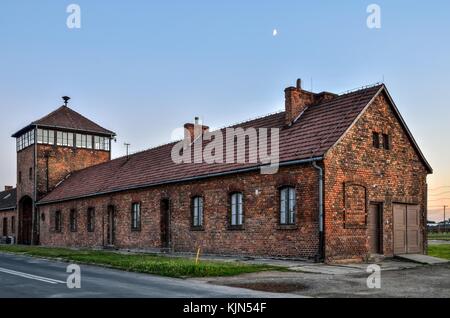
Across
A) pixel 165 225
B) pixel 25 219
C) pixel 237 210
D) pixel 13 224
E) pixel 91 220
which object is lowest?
pixel 13 224

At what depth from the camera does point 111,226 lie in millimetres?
30984

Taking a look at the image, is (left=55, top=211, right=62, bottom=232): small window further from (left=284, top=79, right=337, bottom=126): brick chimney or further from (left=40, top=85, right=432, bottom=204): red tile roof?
(left=284, top=79, right=337, bottom=126): brick chimney

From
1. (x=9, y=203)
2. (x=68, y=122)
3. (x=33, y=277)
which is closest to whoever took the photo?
(x=33, y=277)

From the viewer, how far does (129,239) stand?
28.9m

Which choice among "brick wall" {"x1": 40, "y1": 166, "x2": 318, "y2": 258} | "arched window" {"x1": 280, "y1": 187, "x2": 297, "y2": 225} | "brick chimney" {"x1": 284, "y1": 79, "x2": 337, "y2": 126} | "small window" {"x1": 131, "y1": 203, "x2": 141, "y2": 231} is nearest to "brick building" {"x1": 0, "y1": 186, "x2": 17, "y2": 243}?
"brick wall" {"x1": 40, "y1": 166, "x2": 318, "y2": 258}

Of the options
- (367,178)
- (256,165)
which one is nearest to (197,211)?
(256,165)

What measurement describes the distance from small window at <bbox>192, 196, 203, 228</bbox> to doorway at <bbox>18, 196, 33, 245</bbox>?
76.5ft

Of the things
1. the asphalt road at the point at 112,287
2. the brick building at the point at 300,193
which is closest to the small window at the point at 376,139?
the brick building at the point at 300,193

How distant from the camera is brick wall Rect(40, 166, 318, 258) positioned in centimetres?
1889

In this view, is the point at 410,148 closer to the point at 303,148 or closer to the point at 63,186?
the point at 303,148

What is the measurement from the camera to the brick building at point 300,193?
18.8 m

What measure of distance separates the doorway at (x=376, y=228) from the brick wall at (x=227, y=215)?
10.4ft

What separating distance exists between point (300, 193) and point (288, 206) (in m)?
0.86

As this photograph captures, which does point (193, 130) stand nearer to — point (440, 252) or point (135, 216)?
point (135, 216)
